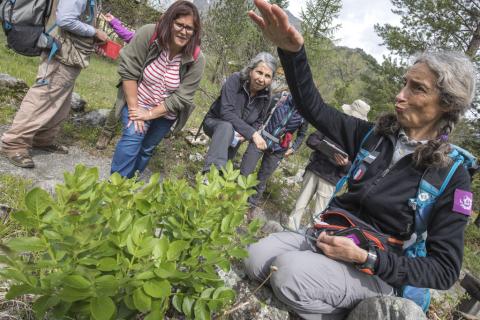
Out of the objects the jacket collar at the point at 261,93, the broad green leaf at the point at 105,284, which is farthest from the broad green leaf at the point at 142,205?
the jacket collar at the point at 261,93

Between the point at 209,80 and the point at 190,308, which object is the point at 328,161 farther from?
the point at 209,80

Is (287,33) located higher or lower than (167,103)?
higher

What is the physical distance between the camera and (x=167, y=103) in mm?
3295

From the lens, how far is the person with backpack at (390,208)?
1910 millimetres

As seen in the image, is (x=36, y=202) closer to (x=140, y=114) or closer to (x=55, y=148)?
(x=140, y=114)

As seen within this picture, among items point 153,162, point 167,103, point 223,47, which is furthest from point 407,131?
point 223,47

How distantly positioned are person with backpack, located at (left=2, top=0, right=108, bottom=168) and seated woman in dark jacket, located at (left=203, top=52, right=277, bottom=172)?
4.72ft

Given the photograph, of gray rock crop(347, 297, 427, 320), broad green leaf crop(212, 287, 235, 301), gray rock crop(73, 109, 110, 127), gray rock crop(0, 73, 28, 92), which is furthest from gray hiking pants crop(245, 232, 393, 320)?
gray rock crop(0, 73, 28, 92)

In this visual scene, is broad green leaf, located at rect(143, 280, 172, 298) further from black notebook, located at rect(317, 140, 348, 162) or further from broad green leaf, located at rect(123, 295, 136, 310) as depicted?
black notebook, located at rect(317, 140, 348, 162)

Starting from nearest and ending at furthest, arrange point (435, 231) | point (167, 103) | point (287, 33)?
point (287, 33), point (435, 231), point (167, 103)

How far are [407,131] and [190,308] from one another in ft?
6.14

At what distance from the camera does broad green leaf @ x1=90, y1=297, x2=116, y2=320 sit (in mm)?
896

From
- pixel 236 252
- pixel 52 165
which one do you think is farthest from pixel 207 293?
pixel 52 165

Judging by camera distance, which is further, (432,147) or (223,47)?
(223,47)
